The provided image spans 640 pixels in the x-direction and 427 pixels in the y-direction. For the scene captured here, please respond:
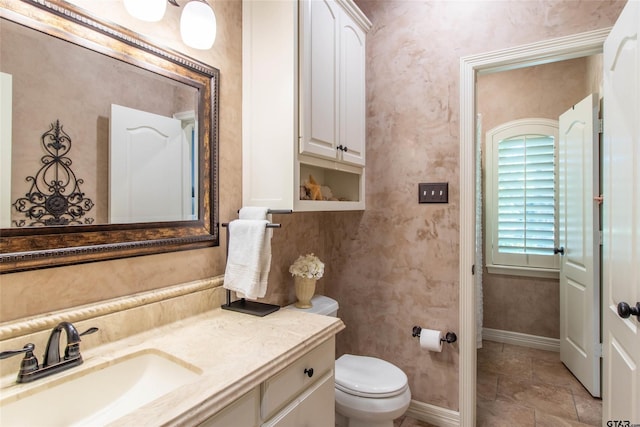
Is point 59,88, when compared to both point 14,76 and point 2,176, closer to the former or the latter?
point 14,76

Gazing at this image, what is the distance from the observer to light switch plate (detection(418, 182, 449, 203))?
6.68 ft

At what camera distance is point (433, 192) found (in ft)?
6.79

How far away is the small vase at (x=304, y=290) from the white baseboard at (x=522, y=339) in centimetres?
243

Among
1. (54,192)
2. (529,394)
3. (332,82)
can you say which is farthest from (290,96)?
(529,394)

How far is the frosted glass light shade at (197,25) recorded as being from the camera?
4.32 ft

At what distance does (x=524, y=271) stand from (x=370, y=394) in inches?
93.7

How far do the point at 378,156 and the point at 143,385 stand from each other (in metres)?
1.76

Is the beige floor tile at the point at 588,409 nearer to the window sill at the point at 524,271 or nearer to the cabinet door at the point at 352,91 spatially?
the window sill at the point at 524,271

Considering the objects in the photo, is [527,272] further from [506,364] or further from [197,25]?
[197,25]

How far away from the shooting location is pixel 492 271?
11.3 ft

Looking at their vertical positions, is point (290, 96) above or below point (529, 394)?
above

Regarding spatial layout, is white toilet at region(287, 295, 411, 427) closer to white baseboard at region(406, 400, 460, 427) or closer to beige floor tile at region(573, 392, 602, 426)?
white baseboard at region(406, 400, 460, 427)

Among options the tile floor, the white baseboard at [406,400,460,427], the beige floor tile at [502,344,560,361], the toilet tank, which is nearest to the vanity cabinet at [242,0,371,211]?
the toilet tank

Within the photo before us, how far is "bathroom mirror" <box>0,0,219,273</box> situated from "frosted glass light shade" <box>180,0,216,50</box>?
0.09 m
